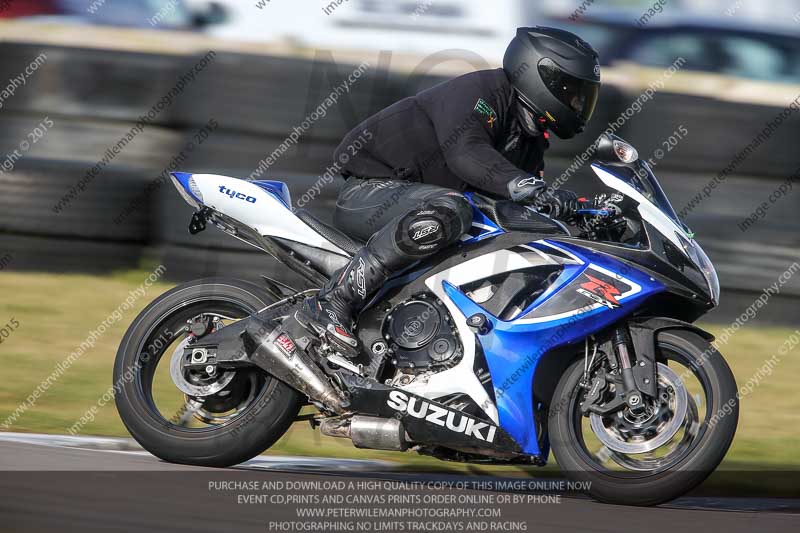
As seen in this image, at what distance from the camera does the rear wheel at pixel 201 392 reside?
15.5 feet

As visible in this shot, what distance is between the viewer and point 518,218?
458 centimetres

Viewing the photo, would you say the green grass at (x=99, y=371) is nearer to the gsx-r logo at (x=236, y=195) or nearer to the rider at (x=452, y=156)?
the rider at (x=452, y=156)

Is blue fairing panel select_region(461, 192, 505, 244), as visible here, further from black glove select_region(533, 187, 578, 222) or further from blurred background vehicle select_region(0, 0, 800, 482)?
blurred background vehicle select_region(0, 0, 800, 482)

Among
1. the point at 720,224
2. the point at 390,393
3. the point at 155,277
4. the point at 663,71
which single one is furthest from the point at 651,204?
the point at 663,71

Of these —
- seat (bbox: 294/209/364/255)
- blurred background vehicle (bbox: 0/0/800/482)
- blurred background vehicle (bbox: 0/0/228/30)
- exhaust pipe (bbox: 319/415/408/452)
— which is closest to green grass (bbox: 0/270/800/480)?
blurred background vehicle (bbox: 0/0/800/482)

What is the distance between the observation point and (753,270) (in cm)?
776

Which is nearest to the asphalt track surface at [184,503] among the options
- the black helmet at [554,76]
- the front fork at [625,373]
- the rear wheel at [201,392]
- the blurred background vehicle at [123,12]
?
the rear wheel at [201,392]

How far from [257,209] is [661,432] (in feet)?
6.05

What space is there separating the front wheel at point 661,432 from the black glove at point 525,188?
26.8 inches

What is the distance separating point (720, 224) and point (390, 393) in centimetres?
402

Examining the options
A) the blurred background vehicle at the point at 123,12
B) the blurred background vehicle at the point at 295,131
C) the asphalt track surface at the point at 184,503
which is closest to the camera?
the asphalt track surface at the point at 184,503

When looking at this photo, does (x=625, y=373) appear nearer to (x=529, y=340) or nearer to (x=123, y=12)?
(x=529, y=340)

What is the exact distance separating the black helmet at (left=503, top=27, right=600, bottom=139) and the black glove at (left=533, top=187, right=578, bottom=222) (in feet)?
1.29

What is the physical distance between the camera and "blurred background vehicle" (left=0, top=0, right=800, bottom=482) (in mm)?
7797
